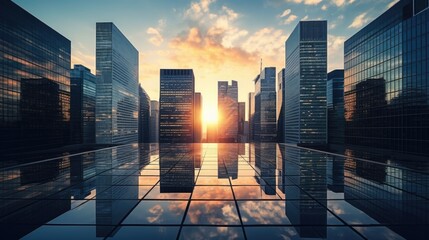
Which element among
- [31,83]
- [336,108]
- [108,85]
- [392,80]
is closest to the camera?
[392,80]

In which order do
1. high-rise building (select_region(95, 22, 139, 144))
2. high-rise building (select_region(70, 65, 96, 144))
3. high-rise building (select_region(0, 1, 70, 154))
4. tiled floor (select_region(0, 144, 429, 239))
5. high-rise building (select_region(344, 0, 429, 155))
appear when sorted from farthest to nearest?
1. high-rise building (select_region(95, 22, 139, 144))
2. high-rise building (select_region(70, 65, 96, 144))
3. high-rise building (select_region(0, 1, 70, 154))
4. high-rise building (select_region(344, 0, 429, 155))
5. tiled floor (select_region(0, 144, 429, 239))

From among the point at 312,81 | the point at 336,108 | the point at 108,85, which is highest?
the point at 312,81

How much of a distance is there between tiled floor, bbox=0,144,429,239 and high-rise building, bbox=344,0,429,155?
42.8 meters

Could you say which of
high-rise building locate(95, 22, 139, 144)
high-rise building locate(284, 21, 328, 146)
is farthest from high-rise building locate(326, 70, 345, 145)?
high-rise building locate(95, 22, 139, 144)

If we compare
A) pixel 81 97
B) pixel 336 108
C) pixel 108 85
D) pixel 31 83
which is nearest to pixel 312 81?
pixel 336 108

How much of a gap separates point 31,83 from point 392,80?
93.4 metres

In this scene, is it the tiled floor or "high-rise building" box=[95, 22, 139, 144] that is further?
"high-rise building" box=[95, 22, 139, 144]

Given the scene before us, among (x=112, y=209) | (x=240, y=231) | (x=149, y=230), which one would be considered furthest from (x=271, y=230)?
(x=112, y=209)

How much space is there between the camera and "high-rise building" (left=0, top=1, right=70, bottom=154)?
43.6 metres

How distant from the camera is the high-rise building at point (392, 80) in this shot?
132 ft

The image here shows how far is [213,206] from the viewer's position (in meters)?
7.61

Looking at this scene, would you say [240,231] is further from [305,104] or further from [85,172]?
[305,104]

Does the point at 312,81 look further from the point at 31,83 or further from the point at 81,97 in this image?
the point at 81,97

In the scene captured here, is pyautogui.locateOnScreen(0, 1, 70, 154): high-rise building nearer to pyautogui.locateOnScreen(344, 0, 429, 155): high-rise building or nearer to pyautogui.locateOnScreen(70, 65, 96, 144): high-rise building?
pyautogui.locateOnScreen(70, 65, 96, 144): high-rise building
